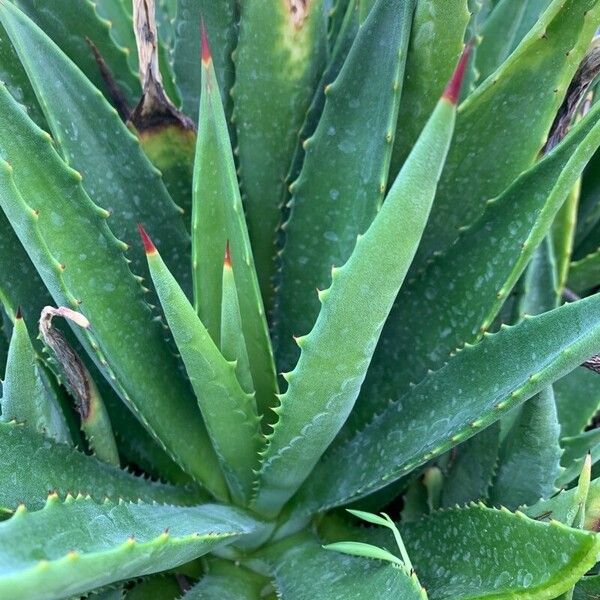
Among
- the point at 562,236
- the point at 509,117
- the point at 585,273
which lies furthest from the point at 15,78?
the point at 585,273

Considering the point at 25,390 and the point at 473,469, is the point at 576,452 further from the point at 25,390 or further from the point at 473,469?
the point at 25,390

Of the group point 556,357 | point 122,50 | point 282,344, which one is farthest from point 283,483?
point 122,50

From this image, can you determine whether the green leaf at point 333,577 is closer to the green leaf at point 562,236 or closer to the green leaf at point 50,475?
the green leaf at point 50,475

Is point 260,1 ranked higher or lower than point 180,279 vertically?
higher

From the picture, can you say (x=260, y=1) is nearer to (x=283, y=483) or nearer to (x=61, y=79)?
(x=61, y=79)

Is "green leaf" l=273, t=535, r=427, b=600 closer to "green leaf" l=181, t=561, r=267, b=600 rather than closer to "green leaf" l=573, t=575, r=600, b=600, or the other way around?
"green leaf" l=181, t=561, r=267, b=600

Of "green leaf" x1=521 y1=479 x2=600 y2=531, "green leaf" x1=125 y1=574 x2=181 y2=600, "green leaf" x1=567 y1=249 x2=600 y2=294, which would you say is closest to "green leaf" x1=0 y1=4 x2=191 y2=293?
"green leaf" x1=125 y1=574 x2=181 y2=600

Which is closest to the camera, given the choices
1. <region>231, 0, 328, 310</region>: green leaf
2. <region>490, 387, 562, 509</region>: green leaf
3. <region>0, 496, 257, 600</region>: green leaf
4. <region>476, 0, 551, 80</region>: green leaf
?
<region>0, 496, 257, 600</region>: green leaf
